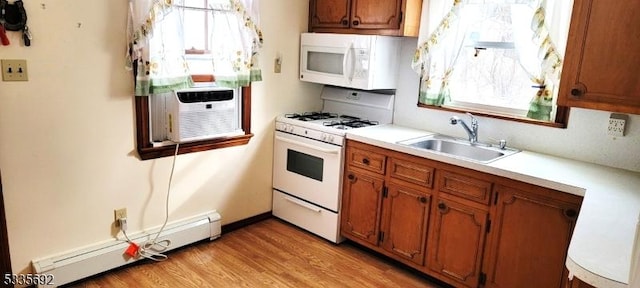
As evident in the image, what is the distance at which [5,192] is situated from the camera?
2.24 meters

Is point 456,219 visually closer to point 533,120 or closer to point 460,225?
point 460,225

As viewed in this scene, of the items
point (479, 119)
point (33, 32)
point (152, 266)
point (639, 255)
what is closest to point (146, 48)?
point (33, 32)

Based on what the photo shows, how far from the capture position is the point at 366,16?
3.11 meters

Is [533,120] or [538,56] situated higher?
[538,56]

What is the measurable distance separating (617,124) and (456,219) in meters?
1.00

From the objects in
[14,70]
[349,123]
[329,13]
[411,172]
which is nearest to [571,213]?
[411,172]

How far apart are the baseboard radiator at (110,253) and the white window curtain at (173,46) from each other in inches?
37.8

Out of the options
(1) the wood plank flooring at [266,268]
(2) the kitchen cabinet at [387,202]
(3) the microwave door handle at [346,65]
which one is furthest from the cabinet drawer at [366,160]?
(1) the wood plank flooring at [266,268]

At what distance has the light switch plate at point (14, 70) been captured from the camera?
2133 mm

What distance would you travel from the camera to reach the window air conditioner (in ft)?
8.95

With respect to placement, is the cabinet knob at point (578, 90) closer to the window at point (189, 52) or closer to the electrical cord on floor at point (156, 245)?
the window at point (189, 52)

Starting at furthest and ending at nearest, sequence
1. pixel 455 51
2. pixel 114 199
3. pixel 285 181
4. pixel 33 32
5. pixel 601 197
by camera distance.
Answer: pixel 285 181, pixel 455 51, pixel 114 199, pixel 33 32, pixel 601 197

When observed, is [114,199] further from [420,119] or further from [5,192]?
[420,119]

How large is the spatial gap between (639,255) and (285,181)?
9.09ft
